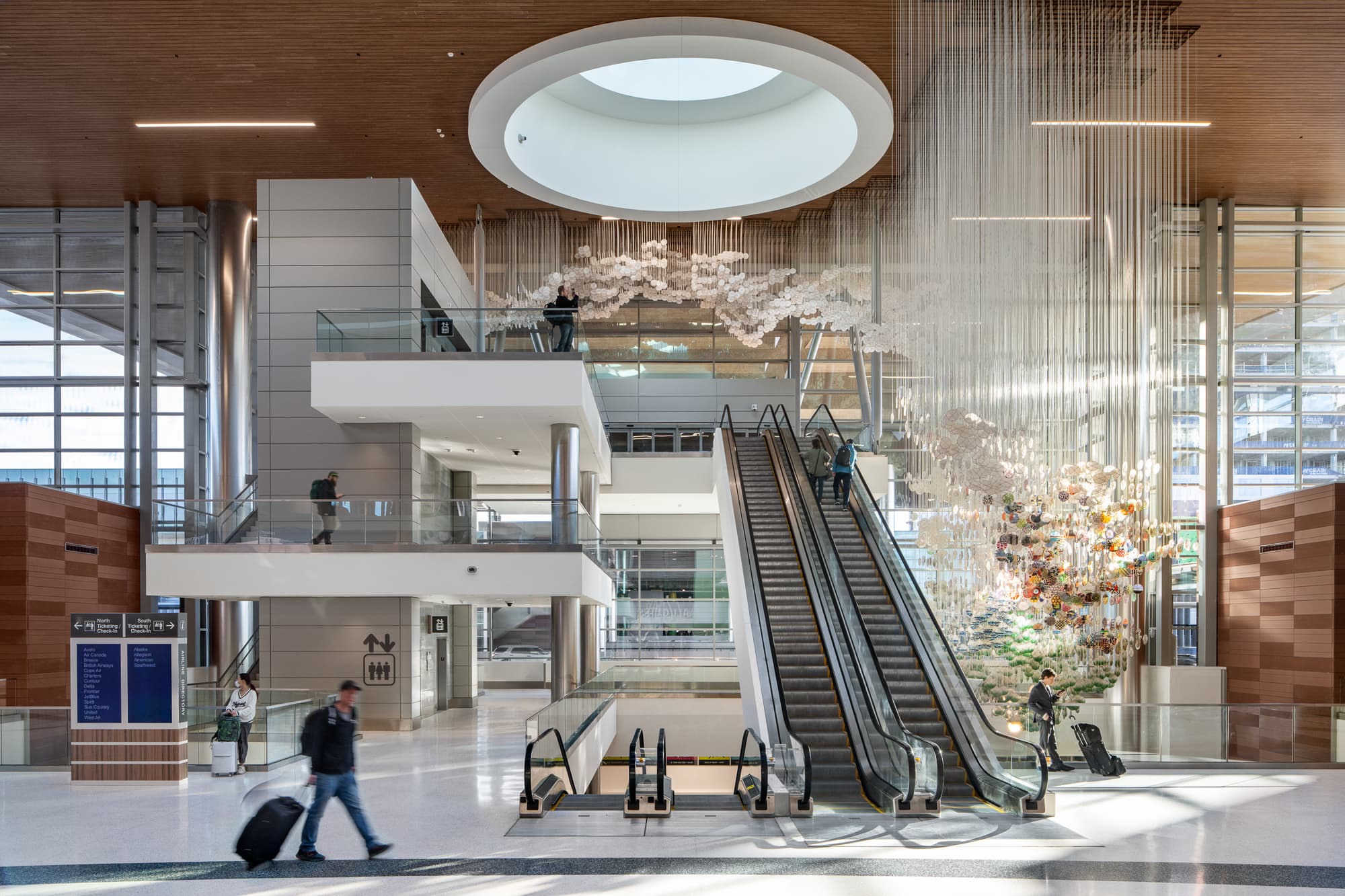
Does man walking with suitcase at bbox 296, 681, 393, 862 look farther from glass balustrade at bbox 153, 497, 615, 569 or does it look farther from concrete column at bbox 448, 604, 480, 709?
concrete column at bbox 448, 604, 480, 709

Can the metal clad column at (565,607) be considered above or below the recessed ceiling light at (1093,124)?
below

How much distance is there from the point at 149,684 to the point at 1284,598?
56.4ft

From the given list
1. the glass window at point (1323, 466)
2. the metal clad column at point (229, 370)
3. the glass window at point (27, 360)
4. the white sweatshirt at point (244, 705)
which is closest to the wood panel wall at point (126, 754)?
A: the white sweatshirt at point (244, 705)

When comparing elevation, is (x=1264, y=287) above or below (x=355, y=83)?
below

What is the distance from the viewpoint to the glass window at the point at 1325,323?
2161cm

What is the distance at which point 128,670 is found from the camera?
1205 cm

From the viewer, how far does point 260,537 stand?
16781mm

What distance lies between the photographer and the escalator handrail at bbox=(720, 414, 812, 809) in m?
9.73

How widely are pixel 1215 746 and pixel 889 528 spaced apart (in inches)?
214

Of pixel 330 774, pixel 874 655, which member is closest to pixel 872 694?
pixel 874 655

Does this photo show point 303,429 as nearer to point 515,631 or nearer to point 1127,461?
point 515,631

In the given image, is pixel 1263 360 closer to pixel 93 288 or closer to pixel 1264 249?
pixel 1264 249

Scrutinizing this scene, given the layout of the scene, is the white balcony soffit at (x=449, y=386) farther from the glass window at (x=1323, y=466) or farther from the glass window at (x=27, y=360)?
the glass window at (x=1323, y=466)

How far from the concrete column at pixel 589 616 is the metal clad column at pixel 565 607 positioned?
2.46m
